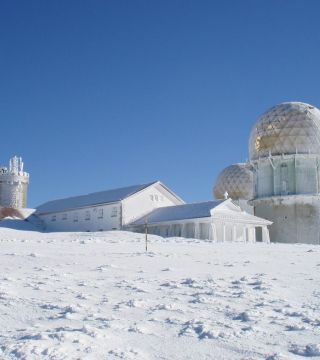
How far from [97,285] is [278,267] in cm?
613

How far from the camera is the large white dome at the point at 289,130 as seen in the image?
41875 mm

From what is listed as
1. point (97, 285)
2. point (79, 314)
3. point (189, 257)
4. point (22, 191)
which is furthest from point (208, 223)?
point (22, 191)

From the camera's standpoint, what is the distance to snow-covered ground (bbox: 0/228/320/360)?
8055mm

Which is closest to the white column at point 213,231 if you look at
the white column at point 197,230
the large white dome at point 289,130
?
the white column at point 197,230

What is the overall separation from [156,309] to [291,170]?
3344 cm

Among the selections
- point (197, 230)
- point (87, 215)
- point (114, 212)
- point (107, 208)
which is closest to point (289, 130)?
point (197, 230)

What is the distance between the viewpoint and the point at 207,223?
3922 centimetres

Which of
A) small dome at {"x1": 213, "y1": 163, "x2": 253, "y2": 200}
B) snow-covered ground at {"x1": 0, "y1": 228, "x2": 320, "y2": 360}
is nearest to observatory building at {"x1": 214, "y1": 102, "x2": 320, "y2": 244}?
small dome at {"x1": 213, "y1": 163, "x2": 253, "y2": 200}

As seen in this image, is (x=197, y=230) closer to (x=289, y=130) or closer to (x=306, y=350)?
(x=289, y=130)

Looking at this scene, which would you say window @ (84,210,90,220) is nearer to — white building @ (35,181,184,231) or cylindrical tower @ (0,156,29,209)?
white building @ (35,181,184,231)

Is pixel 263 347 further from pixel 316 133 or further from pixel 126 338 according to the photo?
pixel 316 133

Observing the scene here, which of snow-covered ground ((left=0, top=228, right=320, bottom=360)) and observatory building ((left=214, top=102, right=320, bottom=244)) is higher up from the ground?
observatory building ((left=214, top=102, right=320, bottom=244))

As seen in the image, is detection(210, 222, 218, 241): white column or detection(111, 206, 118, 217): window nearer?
detection(210, 222, 218, 241): white column

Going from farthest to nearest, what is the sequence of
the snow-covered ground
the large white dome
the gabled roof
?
the gabled roof → the large white dome → the snow-covered ground
